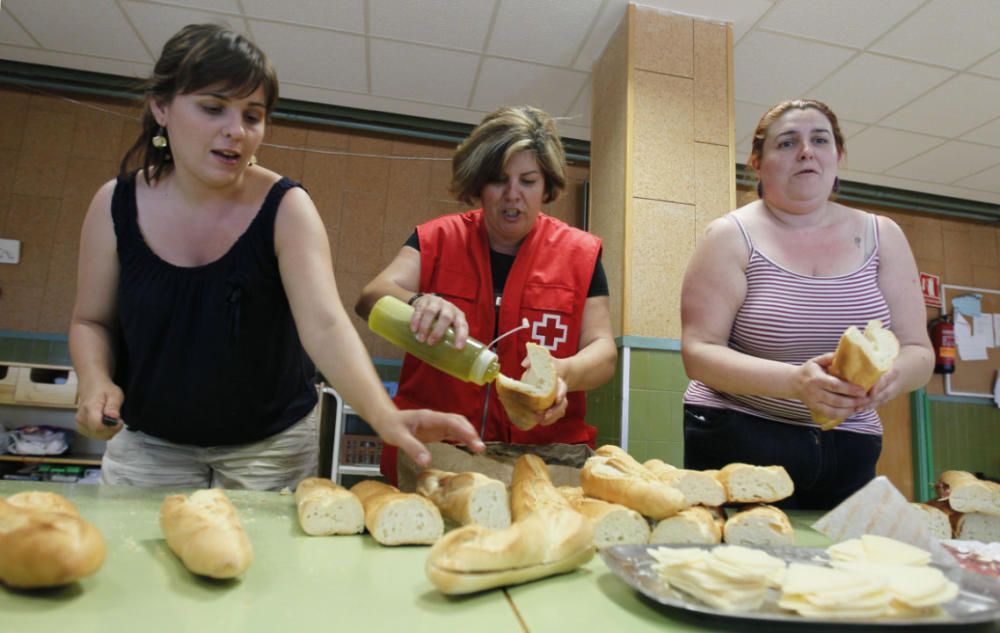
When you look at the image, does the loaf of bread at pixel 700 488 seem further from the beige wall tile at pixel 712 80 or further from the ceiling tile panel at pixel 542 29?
the ceiling tile panel at pixel 542 29

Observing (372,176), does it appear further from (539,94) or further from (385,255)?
(539,94)

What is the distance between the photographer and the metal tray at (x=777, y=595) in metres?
0.53

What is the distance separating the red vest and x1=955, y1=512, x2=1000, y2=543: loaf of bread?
753 millimetres

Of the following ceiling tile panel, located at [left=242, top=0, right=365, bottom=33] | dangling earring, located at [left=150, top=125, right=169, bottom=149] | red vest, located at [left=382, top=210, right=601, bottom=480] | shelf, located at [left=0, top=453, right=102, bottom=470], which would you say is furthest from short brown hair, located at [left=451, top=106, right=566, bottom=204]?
shelf, located at [left=0, top=453, right=102, bottom=470]

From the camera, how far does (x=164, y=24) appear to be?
373 centimetres

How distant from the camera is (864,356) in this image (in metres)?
1.00

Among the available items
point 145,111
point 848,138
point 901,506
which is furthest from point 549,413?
point 848,138

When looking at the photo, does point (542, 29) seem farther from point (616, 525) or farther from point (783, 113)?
point (616, 525)

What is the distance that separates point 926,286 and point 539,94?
162 inches

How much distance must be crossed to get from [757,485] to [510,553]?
21.0 inches

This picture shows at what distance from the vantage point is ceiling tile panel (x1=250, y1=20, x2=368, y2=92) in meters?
3.74

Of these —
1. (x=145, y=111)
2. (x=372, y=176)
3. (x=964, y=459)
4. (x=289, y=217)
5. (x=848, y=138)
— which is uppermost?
(x=848, y=138)

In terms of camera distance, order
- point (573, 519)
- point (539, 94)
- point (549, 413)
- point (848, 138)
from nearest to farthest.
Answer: point (573, 519), point (549, 413), point (539, 94), point (848, 138)

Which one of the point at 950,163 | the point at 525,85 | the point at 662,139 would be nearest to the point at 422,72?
the point at 525,85
